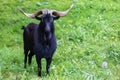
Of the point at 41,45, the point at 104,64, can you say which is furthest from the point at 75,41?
the point at 41,45

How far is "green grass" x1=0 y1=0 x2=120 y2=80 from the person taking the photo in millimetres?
Answer: 10086

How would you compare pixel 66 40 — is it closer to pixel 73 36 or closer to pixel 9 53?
pixel 73 36

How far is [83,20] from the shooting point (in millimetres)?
14711

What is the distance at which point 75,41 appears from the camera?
1284 centimetres

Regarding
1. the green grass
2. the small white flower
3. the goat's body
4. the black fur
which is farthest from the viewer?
the small white flower

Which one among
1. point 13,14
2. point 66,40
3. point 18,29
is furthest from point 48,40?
point 13,14

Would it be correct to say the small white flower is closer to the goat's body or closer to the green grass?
the green grass

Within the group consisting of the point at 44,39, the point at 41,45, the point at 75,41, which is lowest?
the point at 75,41

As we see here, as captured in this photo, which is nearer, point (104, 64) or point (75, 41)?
point (104, 64)

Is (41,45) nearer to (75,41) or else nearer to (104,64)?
(104,64)

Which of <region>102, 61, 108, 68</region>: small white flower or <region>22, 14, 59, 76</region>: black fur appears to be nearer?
<region>22, 14, 59, 76</region>: black fur

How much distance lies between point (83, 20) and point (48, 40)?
5.08m

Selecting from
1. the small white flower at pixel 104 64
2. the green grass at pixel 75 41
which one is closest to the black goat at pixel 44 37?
the green grass at pixel 75 41

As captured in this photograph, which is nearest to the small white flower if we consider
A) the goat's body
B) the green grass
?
the green grass
